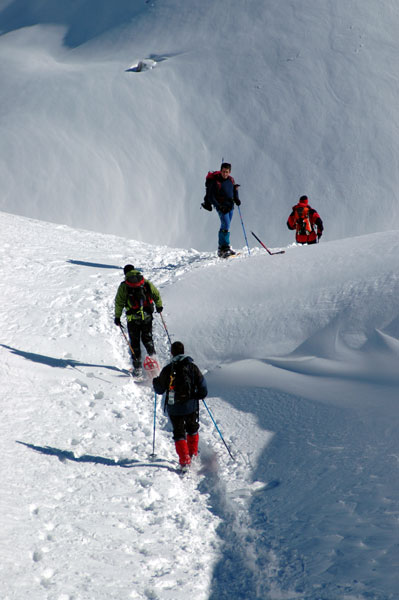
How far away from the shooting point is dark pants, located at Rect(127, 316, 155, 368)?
825cm

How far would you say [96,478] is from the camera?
226 inches

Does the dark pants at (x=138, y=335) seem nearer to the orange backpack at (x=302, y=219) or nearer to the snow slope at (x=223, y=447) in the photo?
the snow slope at (x=223, y=447)

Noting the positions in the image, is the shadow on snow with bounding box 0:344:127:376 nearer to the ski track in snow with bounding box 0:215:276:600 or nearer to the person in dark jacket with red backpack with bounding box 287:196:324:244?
the ski track in snow with bounding box 0:215:276:600

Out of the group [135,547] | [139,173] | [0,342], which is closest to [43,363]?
[0,342]

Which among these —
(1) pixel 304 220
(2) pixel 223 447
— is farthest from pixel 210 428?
(1) pixel 304 220

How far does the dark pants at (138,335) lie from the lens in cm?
825

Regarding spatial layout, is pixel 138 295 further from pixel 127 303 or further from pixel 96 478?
pixel 96 478

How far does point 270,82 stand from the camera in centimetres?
2986

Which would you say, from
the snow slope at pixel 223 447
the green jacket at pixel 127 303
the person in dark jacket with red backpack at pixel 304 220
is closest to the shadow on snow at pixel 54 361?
the snow slope at pixel 223 447

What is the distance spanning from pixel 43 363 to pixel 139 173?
20959 millimetres

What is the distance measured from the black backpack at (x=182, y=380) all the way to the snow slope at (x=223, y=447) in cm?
83

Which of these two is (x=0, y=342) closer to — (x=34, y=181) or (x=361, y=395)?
(x=361, y=395)

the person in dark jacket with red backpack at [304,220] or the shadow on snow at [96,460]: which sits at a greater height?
the person in dark jacket with red backpack at [304,220]

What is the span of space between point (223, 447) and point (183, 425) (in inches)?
29.3
